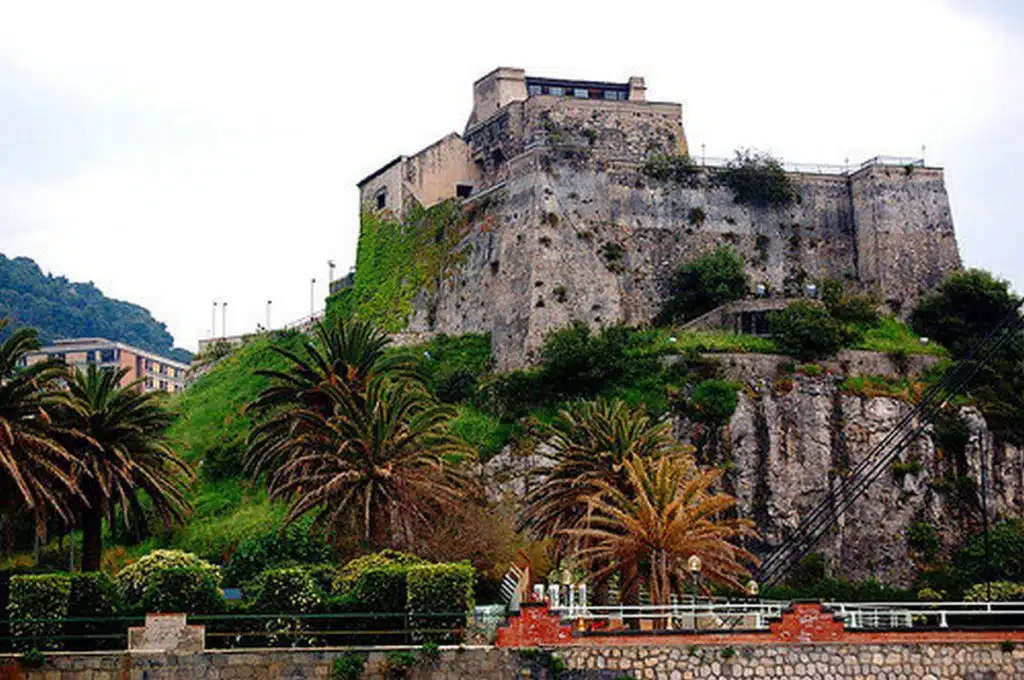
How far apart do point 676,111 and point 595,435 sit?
35031mm

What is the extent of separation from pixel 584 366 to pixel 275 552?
17.8 meters

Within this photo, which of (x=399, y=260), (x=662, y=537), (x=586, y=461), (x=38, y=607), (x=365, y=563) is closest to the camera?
(x=38, y=607)

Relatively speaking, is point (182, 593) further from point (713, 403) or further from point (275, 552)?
point (713, 403)

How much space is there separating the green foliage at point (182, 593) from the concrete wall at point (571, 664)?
2.19m

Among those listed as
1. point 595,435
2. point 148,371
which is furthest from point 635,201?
point 148,371

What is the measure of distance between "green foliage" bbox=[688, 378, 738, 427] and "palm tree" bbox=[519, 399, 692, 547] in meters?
12.7

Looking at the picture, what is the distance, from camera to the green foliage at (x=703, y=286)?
2881 inches

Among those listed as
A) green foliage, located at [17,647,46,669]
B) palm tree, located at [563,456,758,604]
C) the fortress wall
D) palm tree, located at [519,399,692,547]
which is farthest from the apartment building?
green foliage, located at [17,647,46,669]

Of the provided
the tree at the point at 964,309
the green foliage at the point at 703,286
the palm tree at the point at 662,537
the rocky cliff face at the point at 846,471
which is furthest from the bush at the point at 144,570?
the tree at the point at 964,309

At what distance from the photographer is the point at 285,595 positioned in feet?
123

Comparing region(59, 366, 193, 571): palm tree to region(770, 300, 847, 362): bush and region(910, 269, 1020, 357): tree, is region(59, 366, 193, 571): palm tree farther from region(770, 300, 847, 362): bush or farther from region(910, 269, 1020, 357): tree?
region(910, 269, 1020, 357): tree

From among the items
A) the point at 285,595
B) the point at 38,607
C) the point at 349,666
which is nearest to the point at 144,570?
the point at 38,607

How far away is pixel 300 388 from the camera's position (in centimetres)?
5219

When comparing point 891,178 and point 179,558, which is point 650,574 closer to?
point 179,558
